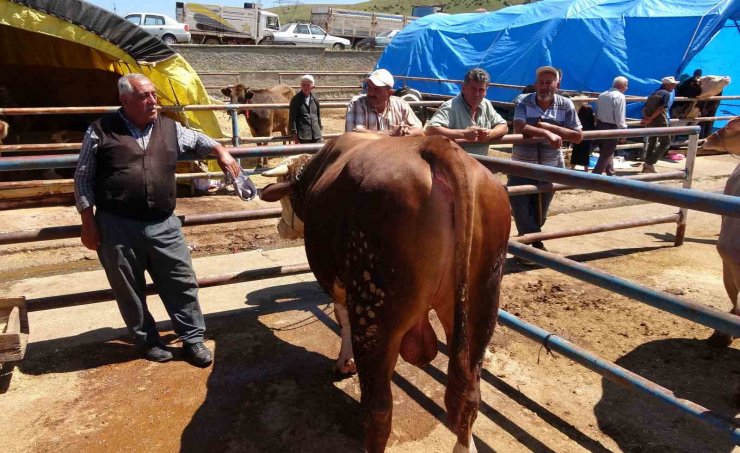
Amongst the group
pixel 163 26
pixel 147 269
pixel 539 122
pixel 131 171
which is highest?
pixel 163 26

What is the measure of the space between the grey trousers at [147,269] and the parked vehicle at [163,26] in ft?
101

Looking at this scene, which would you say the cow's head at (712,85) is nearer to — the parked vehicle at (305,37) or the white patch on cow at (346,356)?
the white patch on cow at (346,356)

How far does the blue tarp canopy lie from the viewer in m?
15.7

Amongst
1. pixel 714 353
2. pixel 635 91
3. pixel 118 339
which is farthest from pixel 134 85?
pixel 635 91

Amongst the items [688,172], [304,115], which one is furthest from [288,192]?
[304,115]

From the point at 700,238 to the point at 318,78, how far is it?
74.4 feet

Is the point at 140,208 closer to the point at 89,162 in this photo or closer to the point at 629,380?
the point at 89,162

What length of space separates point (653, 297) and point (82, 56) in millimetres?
→ 11683

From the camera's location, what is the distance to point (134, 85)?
3.48 metres

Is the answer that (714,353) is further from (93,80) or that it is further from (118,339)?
(93,80)

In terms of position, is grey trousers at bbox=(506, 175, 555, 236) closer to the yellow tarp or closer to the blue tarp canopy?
the yellow tarp

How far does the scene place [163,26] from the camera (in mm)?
31375

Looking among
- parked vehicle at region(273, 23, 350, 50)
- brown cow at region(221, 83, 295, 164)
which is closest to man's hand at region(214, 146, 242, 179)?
brown cow at region(221, 83, 295, 164)

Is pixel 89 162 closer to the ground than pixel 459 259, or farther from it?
farther from it
